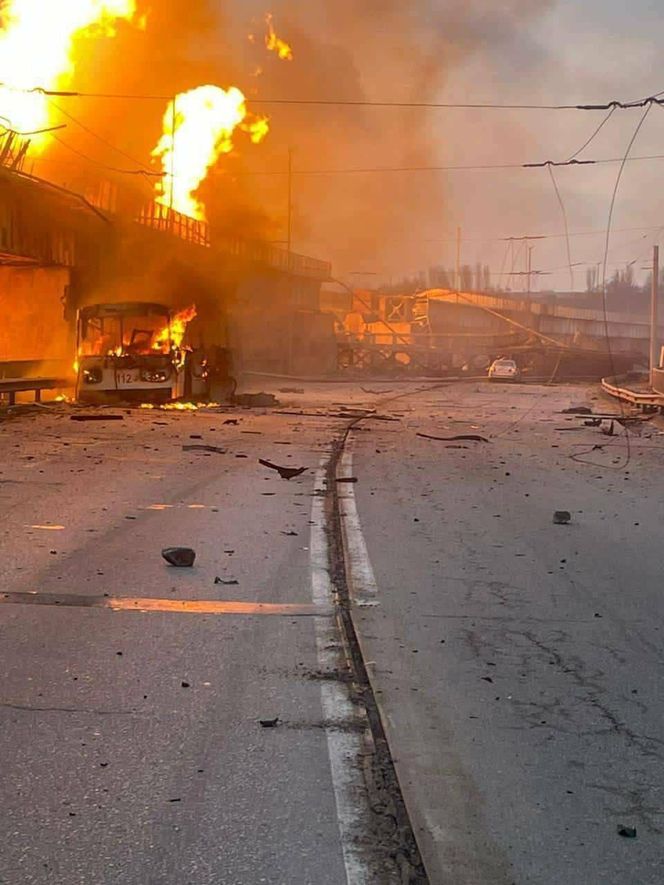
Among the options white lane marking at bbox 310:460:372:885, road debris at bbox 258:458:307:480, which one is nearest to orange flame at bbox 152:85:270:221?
road debris at bbox 258:458:307:480

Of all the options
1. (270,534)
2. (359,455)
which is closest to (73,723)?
(270,534)

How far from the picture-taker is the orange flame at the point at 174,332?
26.5 metres

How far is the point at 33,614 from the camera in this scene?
6098 mm

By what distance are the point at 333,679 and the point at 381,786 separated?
125 cm

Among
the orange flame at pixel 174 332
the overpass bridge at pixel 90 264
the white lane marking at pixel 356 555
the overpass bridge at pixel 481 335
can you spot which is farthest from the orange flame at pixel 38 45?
the overpass bridge at pixel 481 335

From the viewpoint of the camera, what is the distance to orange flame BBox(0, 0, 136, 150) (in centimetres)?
2995

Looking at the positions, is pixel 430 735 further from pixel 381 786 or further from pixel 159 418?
pixel 159 418

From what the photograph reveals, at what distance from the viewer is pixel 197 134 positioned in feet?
120

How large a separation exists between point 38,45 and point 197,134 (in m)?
7.10

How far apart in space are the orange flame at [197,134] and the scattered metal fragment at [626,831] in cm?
3490

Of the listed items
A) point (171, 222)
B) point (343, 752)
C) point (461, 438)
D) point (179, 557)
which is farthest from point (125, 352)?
point (343, 752)

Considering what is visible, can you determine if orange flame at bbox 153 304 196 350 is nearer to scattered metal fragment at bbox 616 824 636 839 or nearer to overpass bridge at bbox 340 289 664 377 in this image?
scattered metal fragment at bbox 616 824 636 839

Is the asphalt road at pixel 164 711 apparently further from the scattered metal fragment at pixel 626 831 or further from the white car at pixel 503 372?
the white car at pixel 503 372

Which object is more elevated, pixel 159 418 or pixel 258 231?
pixel 258 231
